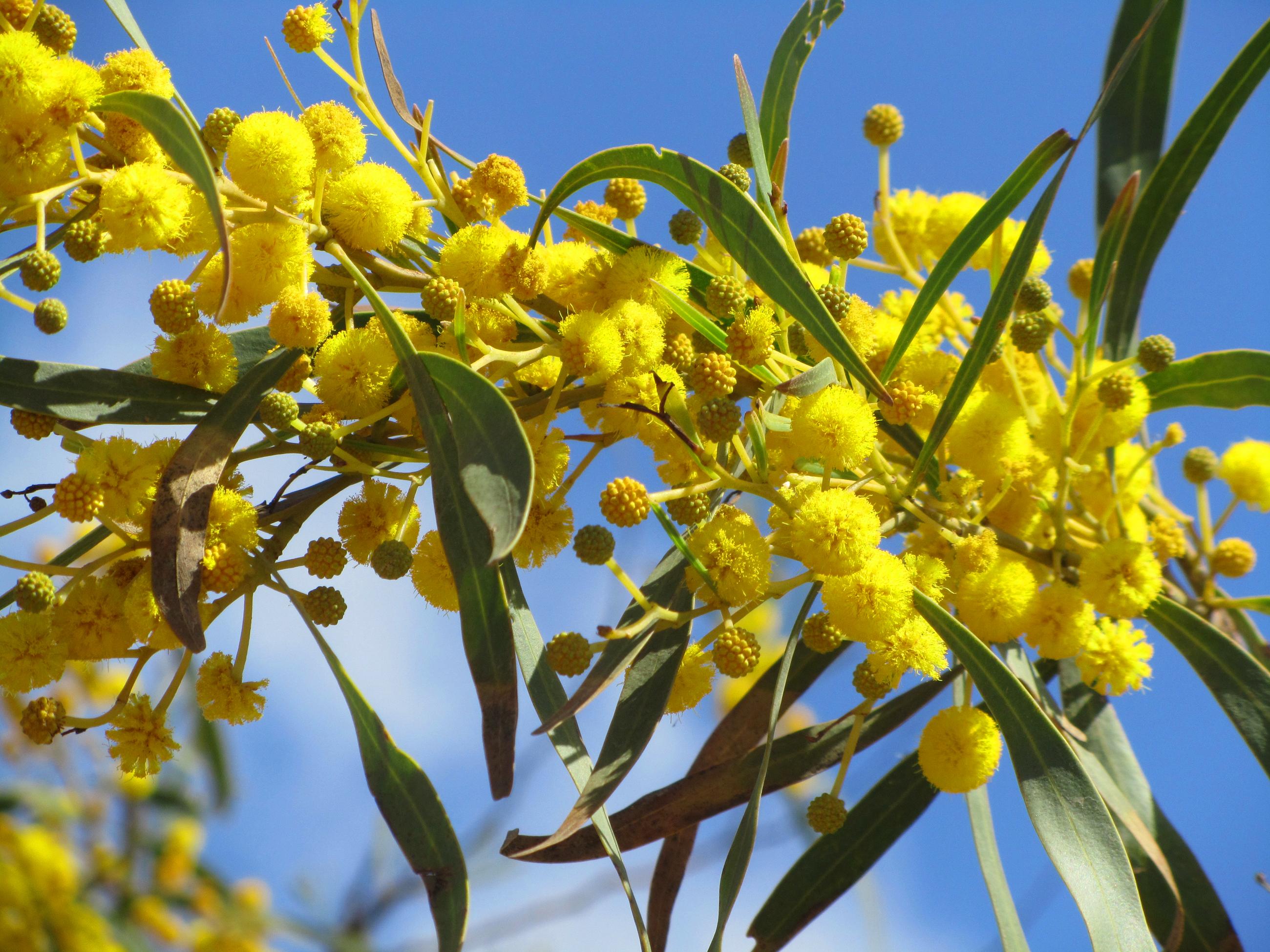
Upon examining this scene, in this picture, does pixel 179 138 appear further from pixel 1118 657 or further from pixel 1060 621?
pixel 1118 657

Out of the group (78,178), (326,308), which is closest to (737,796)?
(326,308)

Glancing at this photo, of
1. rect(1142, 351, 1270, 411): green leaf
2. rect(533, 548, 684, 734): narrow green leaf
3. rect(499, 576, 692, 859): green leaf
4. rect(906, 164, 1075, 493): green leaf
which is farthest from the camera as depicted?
rect(1142, 351, 1270, 411): green leaf

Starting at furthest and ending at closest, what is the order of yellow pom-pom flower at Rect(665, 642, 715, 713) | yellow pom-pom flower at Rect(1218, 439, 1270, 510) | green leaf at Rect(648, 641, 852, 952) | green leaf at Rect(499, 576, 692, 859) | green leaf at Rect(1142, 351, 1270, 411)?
yellow pom-pom flower at Rect(1218, 439, 1270, 510)
green leaf at Rect(648, 641, 852, 952)
green leaf at Rect(1142, 351, 1270, 411)
yellow pom-pom flower at Rect(665, 642, 715, 713)
green leaf at Rect(499, 576, 692, 859)

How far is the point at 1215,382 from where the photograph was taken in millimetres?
1594

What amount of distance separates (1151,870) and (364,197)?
173 centimetres

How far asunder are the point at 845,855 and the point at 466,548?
1048 millimetres

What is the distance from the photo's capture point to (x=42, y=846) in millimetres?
3693

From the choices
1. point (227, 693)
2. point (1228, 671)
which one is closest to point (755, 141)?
point (227, 693)

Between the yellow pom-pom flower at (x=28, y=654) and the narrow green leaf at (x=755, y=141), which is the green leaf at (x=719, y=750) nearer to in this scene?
the narrow green leaf at (x=755, y=141)

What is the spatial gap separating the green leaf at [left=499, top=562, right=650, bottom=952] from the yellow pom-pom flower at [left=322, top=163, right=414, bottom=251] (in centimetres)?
48

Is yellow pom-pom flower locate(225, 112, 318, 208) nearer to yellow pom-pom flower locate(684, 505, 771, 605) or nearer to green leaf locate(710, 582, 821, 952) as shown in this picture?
yellow pom-pom flower locate(684, 505, 771, 605)

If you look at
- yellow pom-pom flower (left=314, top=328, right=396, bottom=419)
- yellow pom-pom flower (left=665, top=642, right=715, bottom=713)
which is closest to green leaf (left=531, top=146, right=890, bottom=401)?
yellow pom-pom flower (left=314, top=328, right=396, bottom=419)

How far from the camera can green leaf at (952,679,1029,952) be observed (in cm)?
164

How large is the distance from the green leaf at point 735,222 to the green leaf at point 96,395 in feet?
1.77
